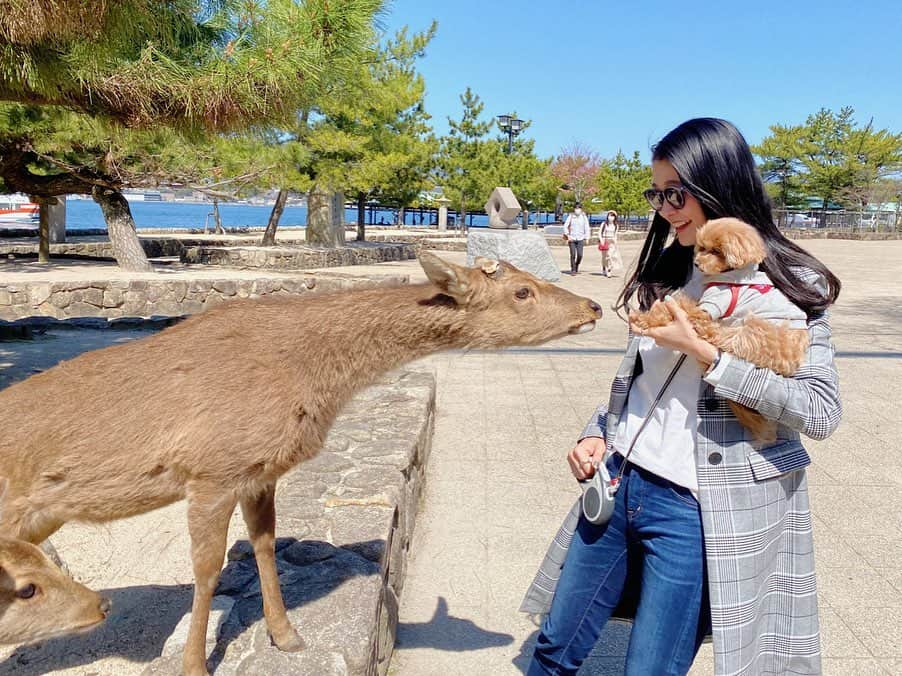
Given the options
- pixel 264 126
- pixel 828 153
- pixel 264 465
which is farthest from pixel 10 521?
pixel 828 153

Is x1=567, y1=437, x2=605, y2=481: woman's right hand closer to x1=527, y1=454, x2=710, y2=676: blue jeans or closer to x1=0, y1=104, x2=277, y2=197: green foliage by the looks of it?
x1=527, y1=454, x2=710, y2=676: blue jeans

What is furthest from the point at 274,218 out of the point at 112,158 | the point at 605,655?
the point at 605,655

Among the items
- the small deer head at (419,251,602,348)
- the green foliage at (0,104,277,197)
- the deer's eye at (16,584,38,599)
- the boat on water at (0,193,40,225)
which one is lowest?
the boat on water at (0,193,40,225)

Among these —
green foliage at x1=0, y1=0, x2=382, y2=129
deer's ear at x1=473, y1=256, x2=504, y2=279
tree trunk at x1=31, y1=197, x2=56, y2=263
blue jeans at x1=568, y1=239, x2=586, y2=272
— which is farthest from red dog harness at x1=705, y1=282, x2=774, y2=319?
blue jeans at x1=568, y1=239, x2=586, y2=272

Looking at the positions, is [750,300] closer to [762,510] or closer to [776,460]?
[776,460]

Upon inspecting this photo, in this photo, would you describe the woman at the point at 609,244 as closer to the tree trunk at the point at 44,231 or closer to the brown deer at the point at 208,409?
the tree trunk at the point at 44,231

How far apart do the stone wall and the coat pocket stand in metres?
10.3

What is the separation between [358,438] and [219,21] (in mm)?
3551

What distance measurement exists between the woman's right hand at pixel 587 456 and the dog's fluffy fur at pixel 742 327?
0.60m

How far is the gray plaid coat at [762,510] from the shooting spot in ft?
5.88

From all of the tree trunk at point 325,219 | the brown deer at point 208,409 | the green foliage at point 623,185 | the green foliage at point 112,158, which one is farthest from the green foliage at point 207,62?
the green foliage at point 623,185

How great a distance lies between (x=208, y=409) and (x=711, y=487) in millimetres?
1429

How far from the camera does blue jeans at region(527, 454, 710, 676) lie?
197 cm

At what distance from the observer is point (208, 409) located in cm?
213
